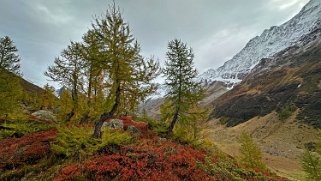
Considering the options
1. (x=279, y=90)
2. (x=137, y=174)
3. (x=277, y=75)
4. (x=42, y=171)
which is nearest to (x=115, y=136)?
(x=137, y=174)

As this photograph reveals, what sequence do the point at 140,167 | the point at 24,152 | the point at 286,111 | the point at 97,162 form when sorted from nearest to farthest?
the point at 140,167, the point at 97,162, the point at 24,152, the point at 286,111

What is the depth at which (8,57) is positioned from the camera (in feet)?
78.0

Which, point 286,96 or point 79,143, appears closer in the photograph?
point 79,143

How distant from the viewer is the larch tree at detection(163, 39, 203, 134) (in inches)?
834

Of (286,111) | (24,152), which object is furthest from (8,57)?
(286,111)

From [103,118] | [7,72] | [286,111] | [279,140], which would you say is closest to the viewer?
[103,118]

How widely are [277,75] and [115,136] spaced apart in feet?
543

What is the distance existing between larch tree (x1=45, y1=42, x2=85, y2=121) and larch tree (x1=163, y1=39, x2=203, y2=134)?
329 inches

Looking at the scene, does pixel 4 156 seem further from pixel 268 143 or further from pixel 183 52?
pixel 268 143

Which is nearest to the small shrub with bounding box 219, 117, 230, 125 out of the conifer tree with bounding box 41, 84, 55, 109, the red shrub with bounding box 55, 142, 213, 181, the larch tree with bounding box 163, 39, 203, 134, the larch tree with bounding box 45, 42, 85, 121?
the conifer tree with bounding box 41, 84, 55, 109

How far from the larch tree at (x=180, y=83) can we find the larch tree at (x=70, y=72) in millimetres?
8363

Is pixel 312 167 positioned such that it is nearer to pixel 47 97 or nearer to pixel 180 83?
pixel 180 83

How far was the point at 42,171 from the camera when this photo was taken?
36.5ft

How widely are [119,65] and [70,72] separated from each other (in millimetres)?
10844
